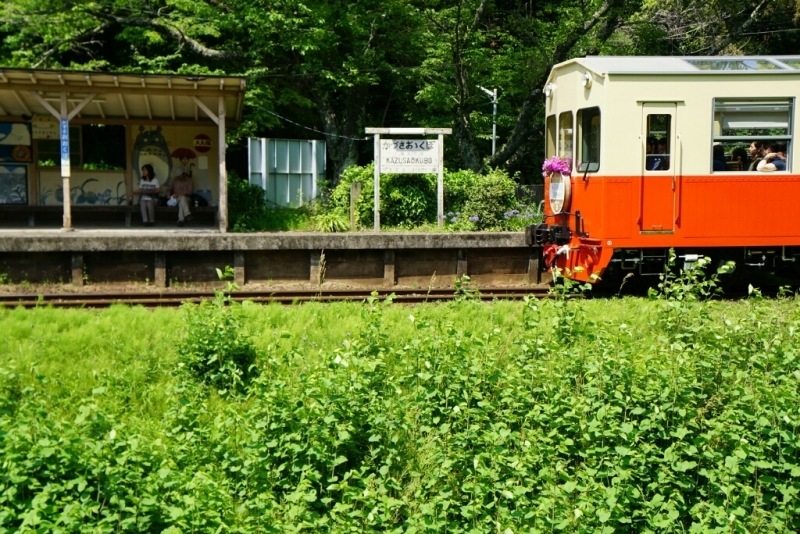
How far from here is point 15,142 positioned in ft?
64.5

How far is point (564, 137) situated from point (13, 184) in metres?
12.5

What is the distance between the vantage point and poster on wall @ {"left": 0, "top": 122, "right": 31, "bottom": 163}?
19609 millimetres

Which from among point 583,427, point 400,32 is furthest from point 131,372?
point 400,32

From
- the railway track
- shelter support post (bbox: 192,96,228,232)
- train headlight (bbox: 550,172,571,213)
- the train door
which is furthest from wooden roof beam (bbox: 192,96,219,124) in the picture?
the train door

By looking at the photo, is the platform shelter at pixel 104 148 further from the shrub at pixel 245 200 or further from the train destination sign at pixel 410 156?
the train destination sign at pixel 410 156

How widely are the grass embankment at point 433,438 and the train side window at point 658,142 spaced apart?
14.0 ft

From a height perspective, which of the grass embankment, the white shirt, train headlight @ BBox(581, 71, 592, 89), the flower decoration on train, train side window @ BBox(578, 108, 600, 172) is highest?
train headlight @ BBox(581, 71, 592, 89)

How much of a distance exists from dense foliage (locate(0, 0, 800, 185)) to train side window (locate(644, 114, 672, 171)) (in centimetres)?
996

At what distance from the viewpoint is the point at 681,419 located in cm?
676

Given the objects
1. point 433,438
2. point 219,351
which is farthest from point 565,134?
point 433,438

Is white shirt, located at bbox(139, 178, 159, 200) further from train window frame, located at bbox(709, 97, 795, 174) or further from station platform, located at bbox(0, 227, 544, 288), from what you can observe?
train window frame, located at bbox(709, 97, 795, 174)

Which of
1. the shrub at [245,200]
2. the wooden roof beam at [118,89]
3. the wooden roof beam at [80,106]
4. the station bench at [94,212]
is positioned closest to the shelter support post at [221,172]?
the wooden roof beam at [118,89]

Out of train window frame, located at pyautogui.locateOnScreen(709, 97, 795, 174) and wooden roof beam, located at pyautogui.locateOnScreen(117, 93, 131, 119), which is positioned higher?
wooden roof beam, located at pyautogui.locateOnScreen(117, 93, 131, 119)

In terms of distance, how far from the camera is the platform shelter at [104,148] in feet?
61.6
